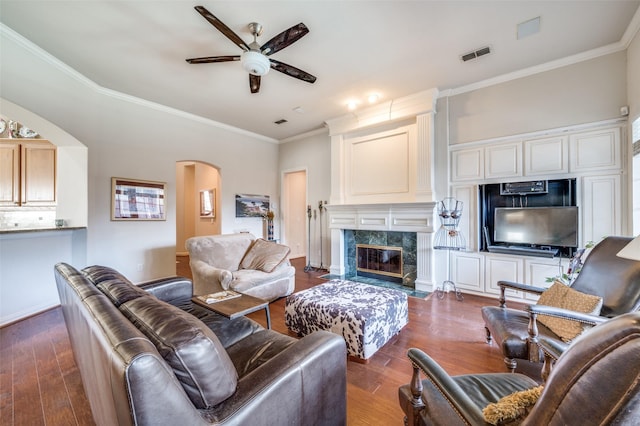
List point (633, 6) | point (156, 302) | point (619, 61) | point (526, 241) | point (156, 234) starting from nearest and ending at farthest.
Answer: point (156, 302) → point (633, 6) → point (619, 61) → point (526, 241) → point (156, 234)

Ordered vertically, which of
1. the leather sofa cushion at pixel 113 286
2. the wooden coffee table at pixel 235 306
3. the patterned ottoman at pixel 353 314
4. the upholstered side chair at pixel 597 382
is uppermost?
the upholstered side chair at pixel 597 382

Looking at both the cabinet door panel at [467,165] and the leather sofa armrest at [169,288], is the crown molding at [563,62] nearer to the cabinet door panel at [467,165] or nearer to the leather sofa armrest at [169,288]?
the cabinet door panel at [467,165]

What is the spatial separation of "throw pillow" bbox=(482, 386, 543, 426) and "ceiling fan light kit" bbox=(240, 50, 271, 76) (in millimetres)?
2983

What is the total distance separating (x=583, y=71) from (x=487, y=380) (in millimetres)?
3978

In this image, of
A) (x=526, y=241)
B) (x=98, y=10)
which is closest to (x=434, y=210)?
(x=526, y=241)

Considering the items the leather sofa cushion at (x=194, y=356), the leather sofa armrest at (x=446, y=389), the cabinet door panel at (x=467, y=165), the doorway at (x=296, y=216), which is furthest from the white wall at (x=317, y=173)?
the leather sofa cushion at (x=194, y=356)

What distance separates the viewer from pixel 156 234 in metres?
4.48

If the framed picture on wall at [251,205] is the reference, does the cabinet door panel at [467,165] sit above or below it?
above

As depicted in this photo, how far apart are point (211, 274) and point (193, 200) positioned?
520 centimetres

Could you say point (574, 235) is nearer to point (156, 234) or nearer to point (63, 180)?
point (156, 234)

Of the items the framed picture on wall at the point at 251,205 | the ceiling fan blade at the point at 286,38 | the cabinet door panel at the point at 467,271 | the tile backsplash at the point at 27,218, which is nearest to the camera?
the ceiling fan blade at the point at 286,38

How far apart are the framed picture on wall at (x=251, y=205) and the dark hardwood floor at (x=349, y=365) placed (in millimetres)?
3056

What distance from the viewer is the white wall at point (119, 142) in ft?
9.62

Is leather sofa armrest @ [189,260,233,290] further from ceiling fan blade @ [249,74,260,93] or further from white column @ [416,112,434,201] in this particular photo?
white column @ [416,112,434,201]
